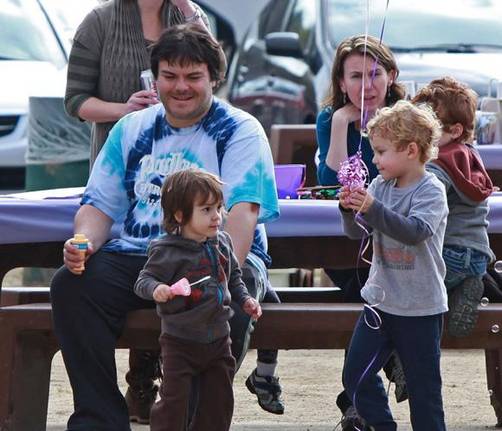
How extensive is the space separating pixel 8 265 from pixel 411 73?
5.69m

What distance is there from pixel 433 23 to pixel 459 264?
6.58m

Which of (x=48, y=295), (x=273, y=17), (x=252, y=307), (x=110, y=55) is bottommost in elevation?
(x=273, y=17)

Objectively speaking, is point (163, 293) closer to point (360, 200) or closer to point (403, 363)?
point (360, 200)

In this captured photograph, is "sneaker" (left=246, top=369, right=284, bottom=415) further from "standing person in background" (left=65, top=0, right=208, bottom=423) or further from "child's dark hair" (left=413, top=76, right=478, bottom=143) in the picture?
"child's dark hair" (left=413, top=76, right=478, bottom=143)

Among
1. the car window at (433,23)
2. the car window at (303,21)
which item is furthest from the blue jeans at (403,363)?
the car window at (303,21)

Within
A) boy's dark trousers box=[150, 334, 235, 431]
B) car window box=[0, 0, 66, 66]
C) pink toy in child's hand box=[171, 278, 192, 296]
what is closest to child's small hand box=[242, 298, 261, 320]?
boy's dark trousers box=[150, 334, 235, 431]

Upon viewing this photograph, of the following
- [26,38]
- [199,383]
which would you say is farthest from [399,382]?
[26,38]

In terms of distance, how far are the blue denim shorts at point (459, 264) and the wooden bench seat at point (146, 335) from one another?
Result: 197 mm

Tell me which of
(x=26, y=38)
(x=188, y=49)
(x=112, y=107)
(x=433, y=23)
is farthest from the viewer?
(x=26, y=38)

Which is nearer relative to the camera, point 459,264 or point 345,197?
point 345,197

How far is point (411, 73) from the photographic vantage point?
11.1 metres

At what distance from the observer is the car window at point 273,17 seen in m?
16.3

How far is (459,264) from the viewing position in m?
5.30

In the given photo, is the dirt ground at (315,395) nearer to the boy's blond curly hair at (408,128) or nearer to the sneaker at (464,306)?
the sneaker at (464,306)
